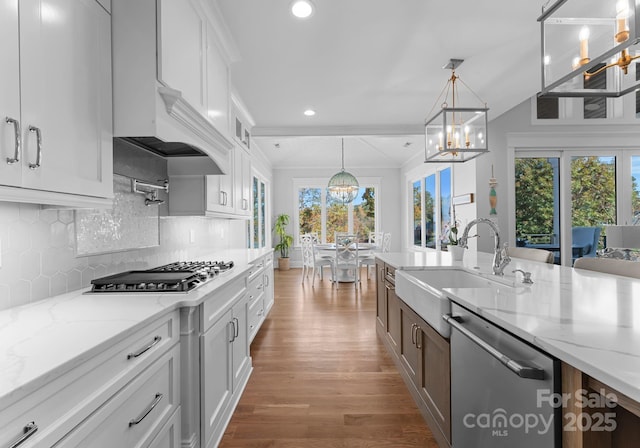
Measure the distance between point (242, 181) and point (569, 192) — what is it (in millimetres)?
4897

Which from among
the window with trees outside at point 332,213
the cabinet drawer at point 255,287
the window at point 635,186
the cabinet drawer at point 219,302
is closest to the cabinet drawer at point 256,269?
the cabinet drawer at point 255,287

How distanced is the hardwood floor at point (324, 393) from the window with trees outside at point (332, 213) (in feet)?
16.2

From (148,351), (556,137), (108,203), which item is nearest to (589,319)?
(148,351)

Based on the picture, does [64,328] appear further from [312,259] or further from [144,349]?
[312,259]

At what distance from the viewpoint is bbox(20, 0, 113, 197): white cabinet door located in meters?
1.07

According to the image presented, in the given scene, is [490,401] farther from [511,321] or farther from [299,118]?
[299,118]

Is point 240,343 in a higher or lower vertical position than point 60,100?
lower

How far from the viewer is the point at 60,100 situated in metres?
1.19

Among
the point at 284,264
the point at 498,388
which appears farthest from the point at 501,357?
the point at 284,264

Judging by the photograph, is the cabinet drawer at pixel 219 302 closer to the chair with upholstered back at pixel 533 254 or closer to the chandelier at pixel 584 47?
the chandelier at pixel 584 47

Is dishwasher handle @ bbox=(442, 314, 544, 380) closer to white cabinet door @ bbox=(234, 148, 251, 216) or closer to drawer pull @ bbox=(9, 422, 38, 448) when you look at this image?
drawer pull @ bbox=(9, 422, 38, 448)

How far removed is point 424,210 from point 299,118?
3897mm

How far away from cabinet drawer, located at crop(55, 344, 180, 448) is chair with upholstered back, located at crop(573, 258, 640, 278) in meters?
2.58

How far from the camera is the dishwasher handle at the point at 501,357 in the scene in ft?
3.11
